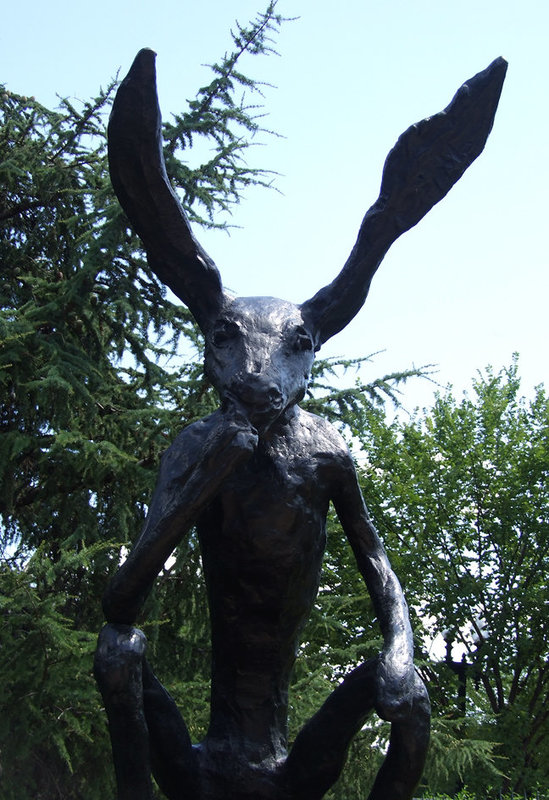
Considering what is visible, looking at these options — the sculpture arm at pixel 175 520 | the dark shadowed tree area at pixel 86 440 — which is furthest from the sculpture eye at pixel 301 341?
the dark shadowed tree area at pixel 86 440

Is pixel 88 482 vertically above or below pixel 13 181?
below

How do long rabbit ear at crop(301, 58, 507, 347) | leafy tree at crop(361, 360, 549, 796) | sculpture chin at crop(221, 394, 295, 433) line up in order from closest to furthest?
1. sculpture chin at crop(221, 394, 295, 433)
2. long rabbit ear at crop(301, 58, 507, 347)
3. leafy tree at crop(361, 360, 549, 796)

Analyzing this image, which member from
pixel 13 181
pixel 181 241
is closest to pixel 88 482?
pixel 13 181

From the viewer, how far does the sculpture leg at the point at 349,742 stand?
2.33 meters

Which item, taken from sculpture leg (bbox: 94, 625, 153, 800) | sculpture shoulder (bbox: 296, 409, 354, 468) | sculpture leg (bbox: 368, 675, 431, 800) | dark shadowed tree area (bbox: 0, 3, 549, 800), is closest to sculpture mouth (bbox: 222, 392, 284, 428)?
sculpture shoulder (bbox: 296, 409, 354, 468)

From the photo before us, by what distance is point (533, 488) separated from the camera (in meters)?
16.3

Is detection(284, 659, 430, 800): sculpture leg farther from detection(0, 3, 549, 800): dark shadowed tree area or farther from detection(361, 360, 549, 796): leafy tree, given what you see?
detection(361, 360, 549, 796): leafy tree

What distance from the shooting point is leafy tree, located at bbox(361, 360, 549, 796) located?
15258 millimetres

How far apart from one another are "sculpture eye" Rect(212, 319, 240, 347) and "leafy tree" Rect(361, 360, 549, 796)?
13151 millimetres

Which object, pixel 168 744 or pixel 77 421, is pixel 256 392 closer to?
pixel 168 744

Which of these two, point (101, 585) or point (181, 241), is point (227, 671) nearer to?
point (181, 241)

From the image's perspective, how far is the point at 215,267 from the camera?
10.0 ft

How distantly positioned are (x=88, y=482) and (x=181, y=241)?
5305 millimetres

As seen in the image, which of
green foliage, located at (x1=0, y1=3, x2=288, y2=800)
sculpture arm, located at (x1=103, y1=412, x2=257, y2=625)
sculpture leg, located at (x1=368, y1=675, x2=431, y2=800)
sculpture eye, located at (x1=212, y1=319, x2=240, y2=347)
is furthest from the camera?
green foliage, located at (x1=0, y1=3, x2=288, y2=800)
